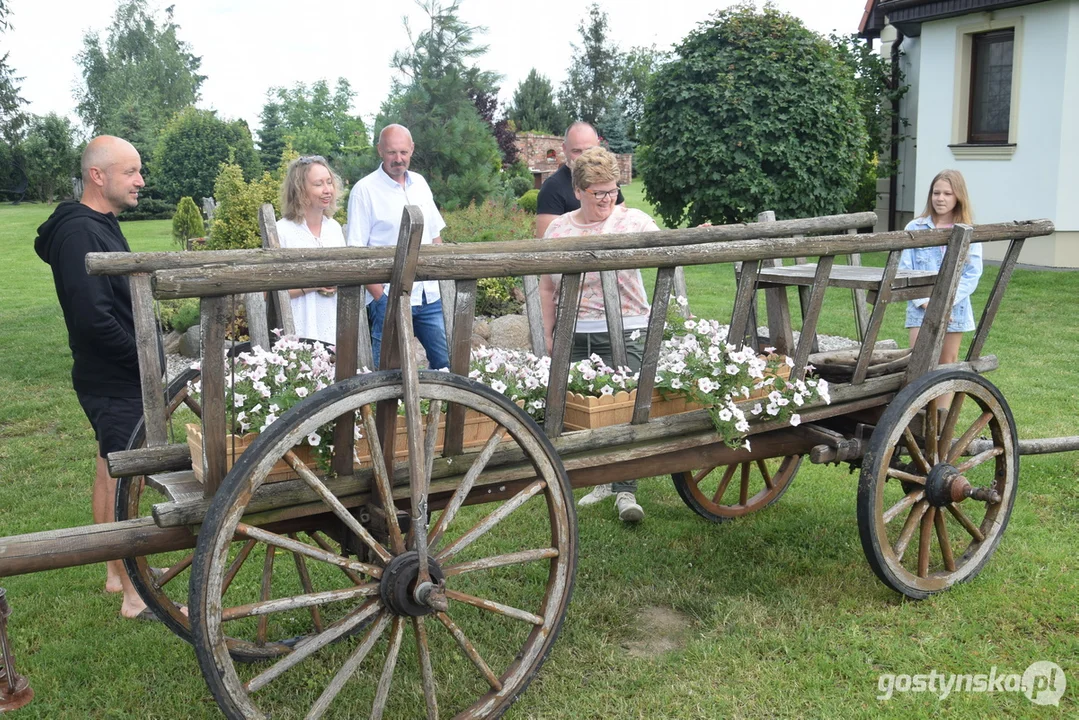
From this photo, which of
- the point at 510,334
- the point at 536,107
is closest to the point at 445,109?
the point at 510,334

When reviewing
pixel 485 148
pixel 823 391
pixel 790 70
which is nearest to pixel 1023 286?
pixel 790 70

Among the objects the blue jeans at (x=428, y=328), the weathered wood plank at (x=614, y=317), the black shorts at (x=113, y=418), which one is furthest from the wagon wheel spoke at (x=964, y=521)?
the black shorts at (x=113, y=418)

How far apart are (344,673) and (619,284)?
249 centimetres

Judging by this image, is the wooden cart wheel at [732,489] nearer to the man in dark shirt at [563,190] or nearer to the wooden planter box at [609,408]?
the wooden planter box at [609,408]

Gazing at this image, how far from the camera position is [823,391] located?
3562 millimetres

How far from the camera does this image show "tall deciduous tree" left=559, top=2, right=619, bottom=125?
185 ft

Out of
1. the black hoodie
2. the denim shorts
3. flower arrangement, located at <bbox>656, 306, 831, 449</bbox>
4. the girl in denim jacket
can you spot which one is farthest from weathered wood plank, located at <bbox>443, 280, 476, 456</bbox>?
the girl in denim jacket

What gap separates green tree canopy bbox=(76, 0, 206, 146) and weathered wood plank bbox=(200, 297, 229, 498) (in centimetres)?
4758

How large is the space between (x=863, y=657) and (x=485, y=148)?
28.9 feet

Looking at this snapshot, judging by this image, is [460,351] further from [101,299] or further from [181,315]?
[181,315]

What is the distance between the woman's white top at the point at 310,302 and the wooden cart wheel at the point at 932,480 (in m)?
2.68

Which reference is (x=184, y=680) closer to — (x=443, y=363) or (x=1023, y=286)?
(x=443, y=363)

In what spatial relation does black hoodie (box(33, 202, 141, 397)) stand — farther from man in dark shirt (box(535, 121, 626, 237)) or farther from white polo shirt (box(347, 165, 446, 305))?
man in dark shirt (box(535, 121, 626, 237))

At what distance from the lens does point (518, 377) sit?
3.42 m
